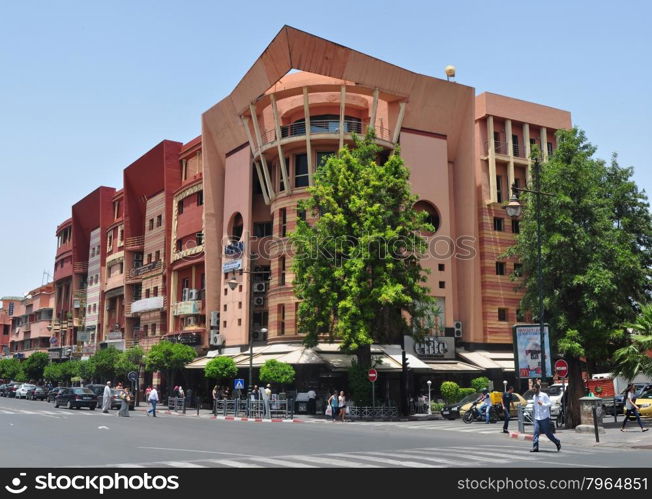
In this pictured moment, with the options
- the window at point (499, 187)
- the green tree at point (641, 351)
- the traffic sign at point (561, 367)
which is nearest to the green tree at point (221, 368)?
the window at point (499, 187)

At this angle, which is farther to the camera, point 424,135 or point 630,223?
point 424,135

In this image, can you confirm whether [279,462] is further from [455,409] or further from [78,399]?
[78,399]

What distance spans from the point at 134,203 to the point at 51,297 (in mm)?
34612

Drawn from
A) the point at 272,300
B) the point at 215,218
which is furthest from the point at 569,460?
the point at 215,218

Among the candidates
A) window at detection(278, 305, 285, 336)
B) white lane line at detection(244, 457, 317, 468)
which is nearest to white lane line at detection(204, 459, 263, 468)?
white lane line at detection(244, 457, 317, 468)

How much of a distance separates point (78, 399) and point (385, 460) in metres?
35.4

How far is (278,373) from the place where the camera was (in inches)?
1453

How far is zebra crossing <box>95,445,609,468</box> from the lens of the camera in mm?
12844

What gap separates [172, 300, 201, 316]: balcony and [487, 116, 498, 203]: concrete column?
2345 centimetres

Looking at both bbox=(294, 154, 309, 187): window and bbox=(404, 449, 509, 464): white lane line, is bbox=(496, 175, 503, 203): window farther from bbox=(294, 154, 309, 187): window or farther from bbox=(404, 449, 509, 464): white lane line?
bbox=(404, 449, 509, 464): white lane line

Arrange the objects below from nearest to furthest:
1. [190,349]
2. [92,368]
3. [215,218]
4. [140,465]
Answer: [140,465]
[190,349]
[215,218]
[92,368]

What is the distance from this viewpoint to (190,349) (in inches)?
1903

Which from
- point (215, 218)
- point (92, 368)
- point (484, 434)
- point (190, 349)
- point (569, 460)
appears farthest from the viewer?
point (92, 368)

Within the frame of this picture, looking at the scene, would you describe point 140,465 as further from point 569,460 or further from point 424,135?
point 424,135
